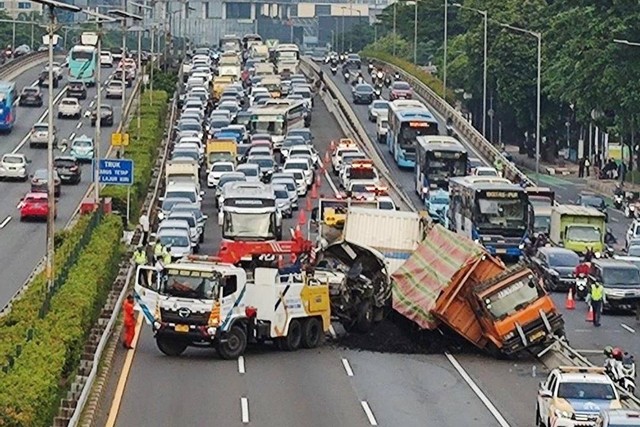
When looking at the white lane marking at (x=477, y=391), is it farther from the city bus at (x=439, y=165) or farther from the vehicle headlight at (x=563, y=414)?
the city bus at (x=439, y=165)

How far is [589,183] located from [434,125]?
1845cm

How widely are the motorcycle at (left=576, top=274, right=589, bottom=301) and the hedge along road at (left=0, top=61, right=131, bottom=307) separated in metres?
16.1

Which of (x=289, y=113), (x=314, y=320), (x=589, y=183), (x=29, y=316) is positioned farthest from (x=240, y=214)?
(x=589, y=183)

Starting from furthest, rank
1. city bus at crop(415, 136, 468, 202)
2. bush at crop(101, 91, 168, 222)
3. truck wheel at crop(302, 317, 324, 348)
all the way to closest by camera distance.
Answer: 1. city bus at crop(415, 136, 468, 202)
2. bush at crop(101, 91, 168, 222)
3. truck wheel at crop(302, 317, 324, 348)

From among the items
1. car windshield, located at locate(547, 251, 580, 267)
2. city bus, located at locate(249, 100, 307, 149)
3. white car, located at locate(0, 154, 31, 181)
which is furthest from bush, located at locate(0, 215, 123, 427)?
city bus, located at locate(249, 100, 307, 149)

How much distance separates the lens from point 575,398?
34.3 m

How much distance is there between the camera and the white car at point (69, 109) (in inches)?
4087

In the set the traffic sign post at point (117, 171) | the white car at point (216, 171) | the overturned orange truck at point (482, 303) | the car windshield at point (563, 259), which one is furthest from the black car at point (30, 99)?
the overturned orange truck at point (482, 303)

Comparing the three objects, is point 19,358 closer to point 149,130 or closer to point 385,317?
point 385,317

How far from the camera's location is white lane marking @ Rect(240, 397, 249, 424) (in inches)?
1427

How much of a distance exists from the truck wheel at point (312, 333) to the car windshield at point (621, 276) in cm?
1246

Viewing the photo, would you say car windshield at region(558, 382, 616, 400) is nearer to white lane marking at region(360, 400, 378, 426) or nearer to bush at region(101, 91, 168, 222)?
white lane marking at region(360, 400, 378, 426)

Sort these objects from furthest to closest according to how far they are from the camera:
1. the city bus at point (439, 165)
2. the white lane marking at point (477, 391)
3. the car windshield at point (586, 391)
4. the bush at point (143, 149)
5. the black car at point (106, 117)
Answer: the black car at point (106, 117) → the city bus at point (439, 165) → the bush at point (143, 149) → the white lane marking at point (477, 391) → the car windshield at point (586, 391)

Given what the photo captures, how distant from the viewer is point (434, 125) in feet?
304
